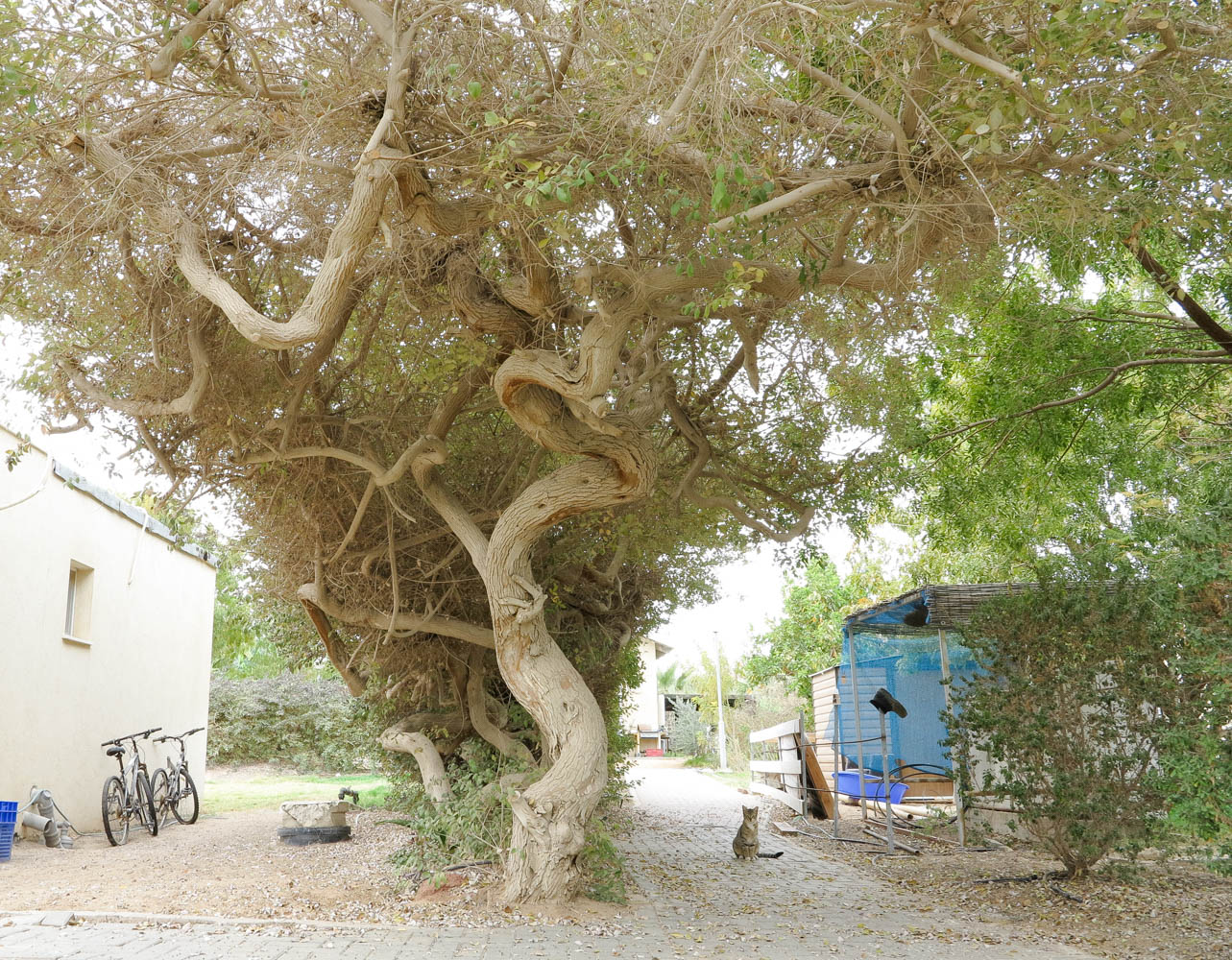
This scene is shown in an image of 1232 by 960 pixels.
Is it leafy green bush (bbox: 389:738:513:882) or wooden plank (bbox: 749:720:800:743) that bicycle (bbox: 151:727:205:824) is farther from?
wooden plank (bbox: 749:720:800:743)

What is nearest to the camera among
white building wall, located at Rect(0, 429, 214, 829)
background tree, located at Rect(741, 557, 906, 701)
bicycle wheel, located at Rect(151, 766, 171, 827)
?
white building wall, located at Rect(0, 429, 214, 829)

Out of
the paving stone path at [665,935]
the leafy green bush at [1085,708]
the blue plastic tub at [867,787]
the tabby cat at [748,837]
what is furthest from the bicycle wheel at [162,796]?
the leafy green bush at [1085,708]

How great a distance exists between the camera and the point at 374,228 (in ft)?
17.7

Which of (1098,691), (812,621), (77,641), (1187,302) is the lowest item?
(1098,691)

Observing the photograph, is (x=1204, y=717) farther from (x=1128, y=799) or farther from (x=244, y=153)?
(x=244, y=153)

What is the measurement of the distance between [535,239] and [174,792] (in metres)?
10.3

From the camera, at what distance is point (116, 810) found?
472 inches

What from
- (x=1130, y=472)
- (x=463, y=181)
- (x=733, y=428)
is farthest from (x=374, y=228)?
(x=1130, y=472)

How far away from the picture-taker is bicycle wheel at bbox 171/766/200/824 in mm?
12824

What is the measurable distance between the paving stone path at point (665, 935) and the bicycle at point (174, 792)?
461 centimetres

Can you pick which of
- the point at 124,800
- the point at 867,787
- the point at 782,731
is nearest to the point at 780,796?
the point at 782,731

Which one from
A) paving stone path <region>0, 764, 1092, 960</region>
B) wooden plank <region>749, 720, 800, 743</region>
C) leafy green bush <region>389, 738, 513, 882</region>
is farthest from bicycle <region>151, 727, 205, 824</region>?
wooden plank <region>749, 720, 800, 743</region>

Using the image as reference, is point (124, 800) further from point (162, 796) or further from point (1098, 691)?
point (1098, 691)

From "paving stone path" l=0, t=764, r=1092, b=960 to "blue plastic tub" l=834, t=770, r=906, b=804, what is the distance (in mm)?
4580
